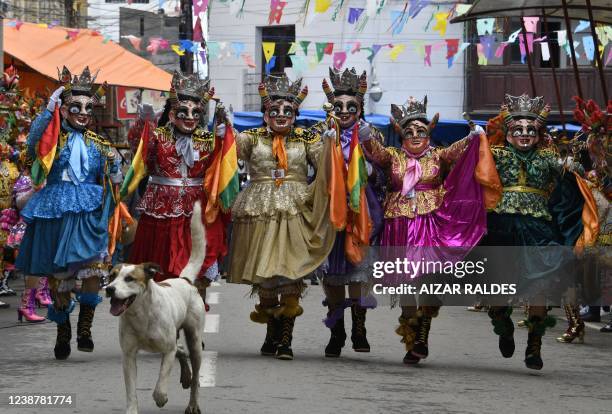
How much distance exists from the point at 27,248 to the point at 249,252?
176 centimetres

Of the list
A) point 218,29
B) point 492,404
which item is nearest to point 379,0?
point 218,29

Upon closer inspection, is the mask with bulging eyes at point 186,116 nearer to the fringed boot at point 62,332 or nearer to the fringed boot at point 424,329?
the fringed boot at point 62,332

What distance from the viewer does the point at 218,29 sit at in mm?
33500

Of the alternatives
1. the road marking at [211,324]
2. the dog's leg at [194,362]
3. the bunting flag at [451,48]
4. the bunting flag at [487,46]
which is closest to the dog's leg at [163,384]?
the dog's leg at [194,362]

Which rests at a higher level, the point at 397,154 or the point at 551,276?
the point at 397,154

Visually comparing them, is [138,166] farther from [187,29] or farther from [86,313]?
[187,29]

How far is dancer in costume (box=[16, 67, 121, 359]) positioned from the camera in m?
9.94

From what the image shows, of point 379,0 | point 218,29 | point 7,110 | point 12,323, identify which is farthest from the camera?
point 218,29

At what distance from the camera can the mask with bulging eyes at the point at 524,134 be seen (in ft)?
33.4

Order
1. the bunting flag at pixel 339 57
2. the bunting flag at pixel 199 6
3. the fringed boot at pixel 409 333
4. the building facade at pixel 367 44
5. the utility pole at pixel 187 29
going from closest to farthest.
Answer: the fringed boot at pixel 409 333 → the bunting flag at pixel 199 6 → the bunting flag at pixel 339 57 → the building facade at pixel 367 44 → the utility pole at pixel 187 29

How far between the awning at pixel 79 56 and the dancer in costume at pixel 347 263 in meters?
9.99

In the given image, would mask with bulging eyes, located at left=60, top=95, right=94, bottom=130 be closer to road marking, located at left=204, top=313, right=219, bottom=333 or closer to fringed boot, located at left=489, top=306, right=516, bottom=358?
road marking, located at left=204, top=313, right=219, bottom=333

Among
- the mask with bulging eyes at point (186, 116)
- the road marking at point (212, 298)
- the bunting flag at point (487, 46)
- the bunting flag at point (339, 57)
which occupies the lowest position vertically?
the road marking at point (212, 298)

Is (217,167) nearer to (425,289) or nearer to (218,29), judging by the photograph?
(425,289)
